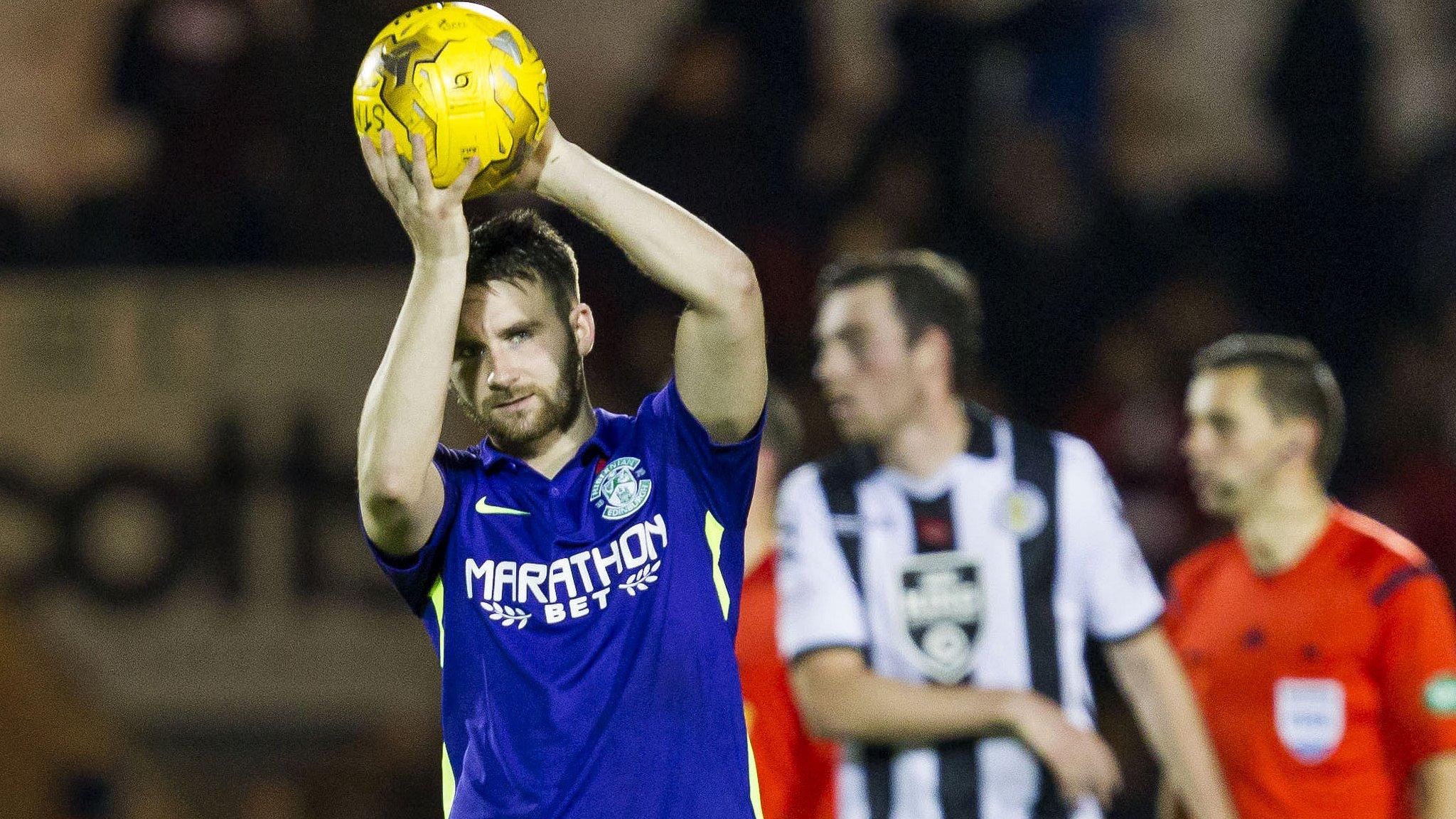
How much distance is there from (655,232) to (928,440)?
1.83m

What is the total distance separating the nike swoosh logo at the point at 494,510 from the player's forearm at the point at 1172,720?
1837 millimetres

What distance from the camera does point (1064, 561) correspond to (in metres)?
4.19

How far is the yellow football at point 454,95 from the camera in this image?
Result: 2.61 meters

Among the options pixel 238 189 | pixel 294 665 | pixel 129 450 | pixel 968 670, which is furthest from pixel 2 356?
pixel 968 670

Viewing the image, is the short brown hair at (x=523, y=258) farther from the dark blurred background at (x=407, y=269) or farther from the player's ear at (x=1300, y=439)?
the dark blurred background at (x=407, y=269)

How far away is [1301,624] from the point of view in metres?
4.76

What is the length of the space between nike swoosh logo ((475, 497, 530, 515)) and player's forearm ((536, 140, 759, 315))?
44cm

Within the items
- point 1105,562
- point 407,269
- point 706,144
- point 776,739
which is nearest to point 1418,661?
point 1105,562

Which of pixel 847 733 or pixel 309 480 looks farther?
pixel 309 480

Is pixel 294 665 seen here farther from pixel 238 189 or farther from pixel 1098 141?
pixel 1098 141

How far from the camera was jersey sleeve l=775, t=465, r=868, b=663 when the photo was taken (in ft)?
13.8

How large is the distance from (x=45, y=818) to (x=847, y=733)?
11.6 feet

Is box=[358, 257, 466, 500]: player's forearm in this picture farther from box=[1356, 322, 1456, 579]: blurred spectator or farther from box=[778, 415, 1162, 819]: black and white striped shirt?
box=[1356, 322, 1456, 579]: blurred spectator

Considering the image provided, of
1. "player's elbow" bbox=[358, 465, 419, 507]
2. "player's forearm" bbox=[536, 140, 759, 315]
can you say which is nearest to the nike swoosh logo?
"player's elbow" bbox=[358, 465, 419, 507]
